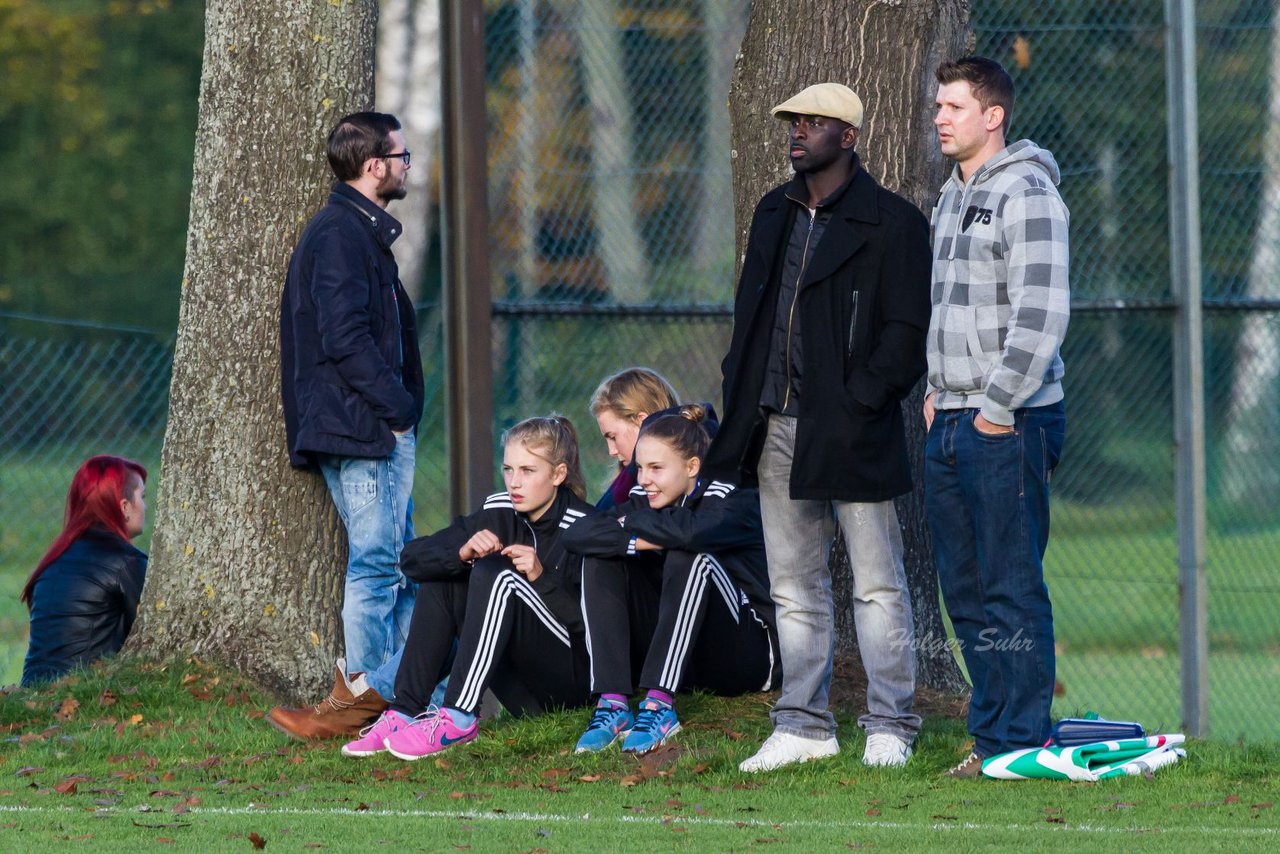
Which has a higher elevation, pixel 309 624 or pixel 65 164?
pixel 65 164

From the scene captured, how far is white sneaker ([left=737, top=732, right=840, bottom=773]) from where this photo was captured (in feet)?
17.7

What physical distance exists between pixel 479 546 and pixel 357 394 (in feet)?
2.31

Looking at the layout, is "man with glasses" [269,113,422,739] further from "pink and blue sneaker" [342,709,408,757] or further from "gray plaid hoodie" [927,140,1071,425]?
"gray plaid hoodie" [927,140,1071,425]

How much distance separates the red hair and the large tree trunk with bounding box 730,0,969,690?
254cm

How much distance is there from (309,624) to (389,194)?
5.04 feet

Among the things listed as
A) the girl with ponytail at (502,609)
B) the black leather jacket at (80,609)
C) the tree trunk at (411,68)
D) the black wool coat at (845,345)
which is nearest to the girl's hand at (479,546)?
the girl with ponytail at (502,609)

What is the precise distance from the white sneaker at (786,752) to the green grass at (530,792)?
51mm

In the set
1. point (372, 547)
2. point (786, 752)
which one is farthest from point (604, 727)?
point (372, 547)

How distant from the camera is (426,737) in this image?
5.68 meters

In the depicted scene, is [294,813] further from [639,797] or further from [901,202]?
[901,202]

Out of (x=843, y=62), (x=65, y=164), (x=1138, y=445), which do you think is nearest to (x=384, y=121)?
(x=843, y=62)

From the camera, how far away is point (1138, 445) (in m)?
8.56

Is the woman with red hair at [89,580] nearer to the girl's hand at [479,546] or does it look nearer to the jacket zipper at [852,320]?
the girl's hand at [479,546]

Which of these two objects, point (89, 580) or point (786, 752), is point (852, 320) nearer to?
point (786, 752)
